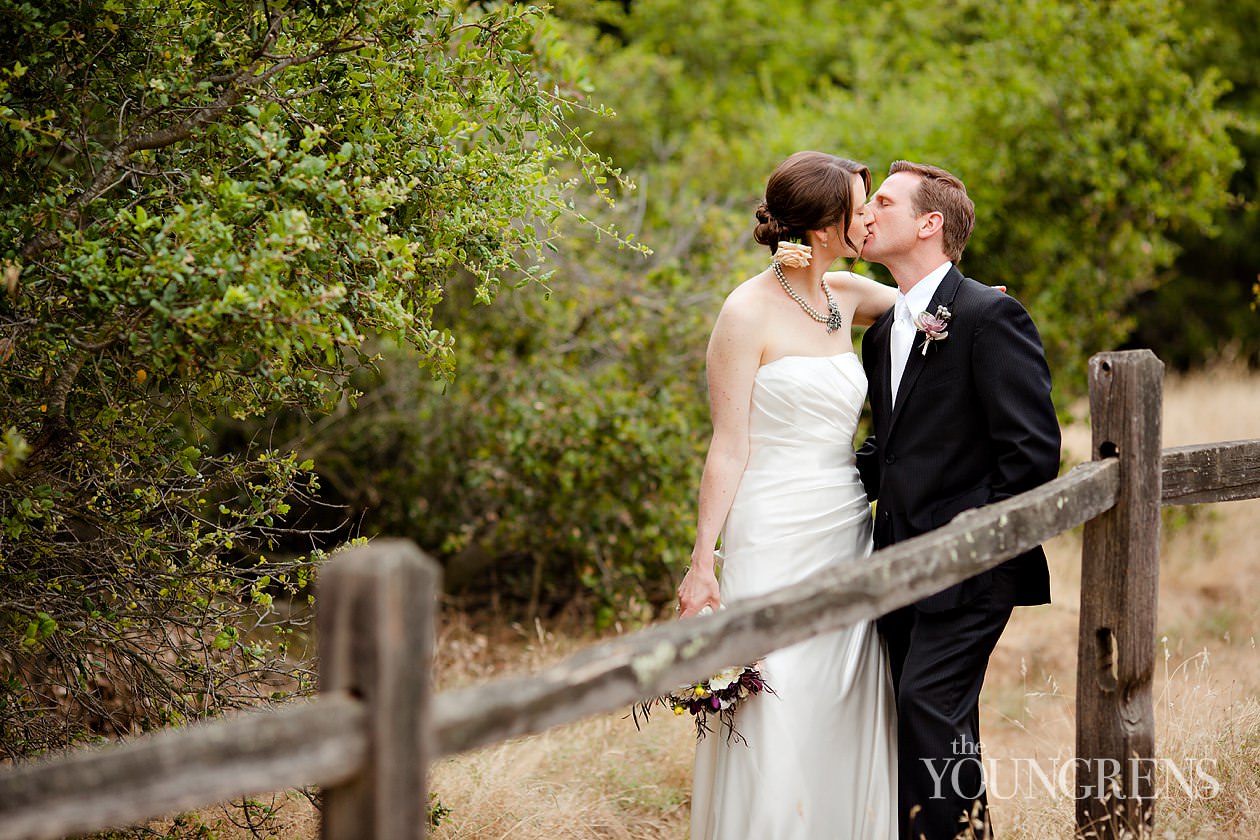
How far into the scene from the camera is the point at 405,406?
26.9ft

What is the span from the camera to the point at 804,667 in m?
3.79

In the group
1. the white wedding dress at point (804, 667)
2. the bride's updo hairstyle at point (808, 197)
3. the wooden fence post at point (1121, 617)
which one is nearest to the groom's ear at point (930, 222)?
the bride's updo hairstyle at point (808, 197)

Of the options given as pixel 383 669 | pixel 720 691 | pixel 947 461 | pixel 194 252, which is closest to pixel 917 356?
pixel 947 461

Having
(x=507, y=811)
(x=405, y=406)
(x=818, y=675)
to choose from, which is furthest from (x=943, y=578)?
(x=405, y=406)

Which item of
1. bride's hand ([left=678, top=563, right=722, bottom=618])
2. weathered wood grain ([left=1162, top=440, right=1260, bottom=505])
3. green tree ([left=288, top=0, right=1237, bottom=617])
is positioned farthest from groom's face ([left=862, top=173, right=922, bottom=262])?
green tree ([left=288, top=0, right=1237, bottom=617])

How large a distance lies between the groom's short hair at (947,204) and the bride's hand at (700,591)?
1412 mm

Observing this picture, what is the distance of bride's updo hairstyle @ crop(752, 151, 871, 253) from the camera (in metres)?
3.98

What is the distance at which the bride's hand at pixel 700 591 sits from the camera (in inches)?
150

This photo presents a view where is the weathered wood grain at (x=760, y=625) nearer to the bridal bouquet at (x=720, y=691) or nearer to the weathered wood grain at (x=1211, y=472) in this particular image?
the weathered wood grain at (x=1211, y=472)

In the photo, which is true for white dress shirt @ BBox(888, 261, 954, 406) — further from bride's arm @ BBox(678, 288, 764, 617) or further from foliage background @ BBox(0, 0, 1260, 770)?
foliage background @ BBox(0, 0, 1260, 770)

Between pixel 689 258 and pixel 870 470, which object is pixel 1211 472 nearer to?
pixel 870 470

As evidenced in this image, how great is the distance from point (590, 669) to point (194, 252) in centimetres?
161

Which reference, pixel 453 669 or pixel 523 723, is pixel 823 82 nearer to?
pixel 453 669

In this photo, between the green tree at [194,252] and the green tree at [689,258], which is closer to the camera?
the green tree at [194,252]
